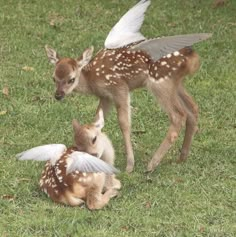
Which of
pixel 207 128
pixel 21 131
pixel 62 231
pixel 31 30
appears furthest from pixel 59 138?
pixel 31 30

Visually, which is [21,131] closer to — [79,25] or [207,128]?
[207,128]

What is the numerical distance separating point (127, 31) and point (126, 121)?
0.89m

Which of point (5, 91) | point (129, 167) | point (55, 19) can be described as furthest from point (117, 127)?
point (55, 19)

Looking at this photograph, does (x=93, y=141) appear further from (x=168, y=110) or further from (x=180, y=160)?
(x=180, y=160)

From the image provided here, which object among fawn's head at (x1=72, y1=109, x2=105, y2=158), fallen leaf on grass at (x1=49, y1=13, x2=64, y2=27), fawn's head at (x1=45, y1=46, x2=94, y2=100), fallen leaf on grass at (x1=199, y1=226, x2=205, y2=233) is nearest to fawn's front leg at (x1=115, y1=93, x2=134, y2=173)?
fawn's head at (x1=45, y1=46, x2=94, y2=100)

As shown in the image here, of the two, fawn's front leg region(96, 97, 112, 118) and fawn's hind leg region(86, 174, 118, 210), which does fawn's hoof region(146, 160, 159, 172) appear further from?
fawn's hind leg region(86, 174, 118, 210)

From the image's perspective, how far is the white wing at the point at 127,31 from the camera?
7.30 m

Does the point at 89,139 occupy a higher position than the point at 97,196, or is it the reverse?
the point at 89,139

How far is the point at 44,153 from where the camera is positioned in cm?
631

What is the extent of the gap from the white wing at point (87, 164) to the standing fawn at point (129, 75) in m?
1.11

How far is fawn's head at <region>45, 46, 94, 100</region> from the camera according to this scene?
6.99 meters

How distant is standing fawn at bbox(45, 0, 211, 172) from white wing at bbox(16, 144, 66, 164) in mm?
809

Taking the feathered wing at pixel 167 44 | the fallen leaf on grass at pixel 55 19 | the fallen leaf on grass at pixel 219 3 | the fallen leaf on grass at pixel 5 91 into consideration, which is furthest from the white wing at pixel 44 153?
the fallen leaf on grass at pixel 219 3

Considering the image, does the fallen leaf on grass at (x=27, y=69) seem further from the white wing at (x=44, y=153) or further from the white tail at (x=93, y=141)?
the white wing at (x=44, y=153)
